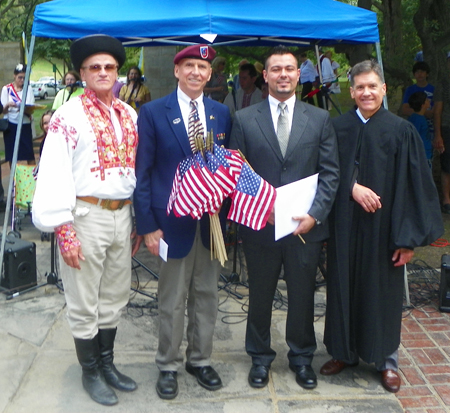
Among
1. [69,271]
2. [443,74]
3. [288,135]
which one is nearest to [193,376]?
[69,271]

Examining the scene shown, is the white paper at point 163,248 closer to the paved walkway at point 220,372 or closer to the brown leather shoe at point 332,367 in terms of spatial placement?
the paved walkway at point 220,372

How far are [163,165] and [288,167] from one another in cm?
71

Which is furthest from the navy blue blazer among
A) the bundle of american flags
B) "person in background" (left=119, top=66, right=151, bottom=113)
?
"person in background" (left=119, top=66, right=151, bottom=113)

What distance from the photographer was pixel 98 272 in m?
3.34

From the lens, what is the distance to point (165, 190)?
132 inches

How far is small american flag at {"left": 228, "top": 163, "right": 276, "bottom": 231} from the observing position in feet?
10.6

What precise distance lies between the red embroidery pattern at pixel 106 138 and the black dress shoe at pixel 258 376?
58.2 inches

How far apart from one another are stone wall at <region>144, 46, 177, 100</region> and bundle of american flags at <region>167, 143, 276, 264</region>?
9842mm

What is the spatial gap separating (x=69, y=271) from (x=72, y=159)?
0.63m

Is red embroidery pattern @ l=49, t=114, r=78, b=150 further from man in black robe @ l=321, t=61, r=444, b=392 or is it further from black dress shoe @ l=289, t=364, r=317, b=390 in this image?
black dress shoe @ l=289, t=364, r=317, b=390

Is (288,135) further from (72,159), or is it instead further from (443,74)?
(443,74)

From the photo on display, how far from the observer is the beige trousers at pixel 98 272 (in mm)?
3240

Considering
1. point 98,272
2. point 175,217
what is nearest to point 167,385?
point 98,272

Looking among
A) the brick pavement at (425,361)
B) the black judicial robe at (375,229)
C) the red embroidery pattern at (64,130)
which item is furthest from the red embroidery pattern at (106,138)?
the brick pavement at (425,361)
